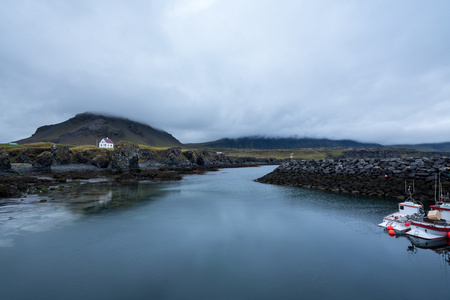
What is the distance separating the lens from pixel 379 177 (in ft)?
131

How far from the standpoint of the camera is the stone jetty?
33625 millimetres

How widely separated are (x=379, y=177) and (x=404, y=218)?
2178cm

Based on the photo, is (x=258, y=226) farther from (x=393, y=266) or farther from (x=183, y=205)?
(x=183, y=205)

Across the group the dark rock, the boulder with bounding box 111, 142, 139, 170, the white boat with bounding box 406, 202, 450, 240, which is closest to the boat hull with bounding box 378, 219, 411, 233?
the white boat with bounding box 406, 202, 450, 240

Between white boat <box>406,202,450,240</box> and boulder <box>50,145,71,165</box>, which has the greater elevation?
boulder <box>50,145,71,165</box>

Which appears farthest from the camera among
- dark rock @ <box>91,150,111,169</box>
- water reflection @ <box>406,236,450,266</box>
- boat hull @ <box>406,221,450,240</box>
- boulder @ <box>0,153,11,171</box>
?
dark rock @ <box>91,150,111,169</box>

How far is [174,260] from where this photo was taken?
14367mm

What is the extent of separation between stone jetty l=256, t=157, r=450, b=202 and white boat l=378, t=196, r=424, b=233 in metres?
11.3

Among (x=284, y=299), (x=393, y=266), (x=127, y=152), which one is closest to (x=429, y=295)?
(x=393, y=266)

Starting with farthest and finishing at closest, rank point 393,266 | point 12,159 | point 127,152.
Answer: point 127,152 → point 12,159 → point 393,266

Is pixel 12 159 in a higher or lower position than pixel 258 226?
higher

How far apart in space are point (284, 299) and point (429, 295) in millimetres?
7839

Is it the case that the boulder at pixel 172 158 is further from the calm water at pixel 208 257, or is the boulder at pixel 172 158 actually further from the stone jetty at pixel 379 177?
the calm water at pixel 208 257

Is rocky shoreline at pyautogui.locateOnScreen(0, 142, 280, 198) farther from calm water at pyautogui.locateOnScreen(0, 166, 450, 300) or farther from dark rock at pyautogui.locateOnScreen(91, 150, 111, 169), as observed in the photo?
calm water at pyautogui.locateOnScreen(0, 166, 450, 300)
